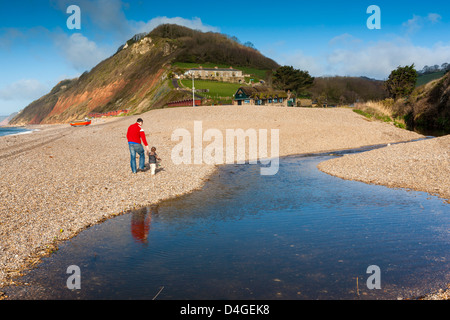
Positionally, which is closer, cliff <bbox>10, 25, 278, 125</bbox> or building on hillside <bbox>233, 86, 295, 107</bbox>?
building on hillside <bbox>233, 86, 295, 107</bbox>

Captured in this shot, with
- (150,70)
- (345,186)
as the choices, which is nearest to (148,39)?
(150,70)

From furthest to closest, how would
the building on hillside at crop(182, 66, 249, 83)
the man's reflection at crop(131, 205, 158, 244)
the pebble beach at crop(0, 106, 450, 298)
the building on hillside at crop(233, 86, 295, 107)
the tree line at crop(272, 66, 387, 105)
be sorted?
1. the building on hillside at crop(182, 66, 249, 83)
2. the tree line at crop(272, 66, 387, 105)
3. the building on hillside at crop(233, 86, 295, 107)
4. the man's reflection at crop(131, 205, 158, 244)
5. the pebble beach at crop(0, 106, 450, 298)

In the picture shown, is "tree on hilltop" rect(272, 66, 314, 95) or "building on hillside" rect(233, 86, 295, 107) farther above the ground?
"tree on hilltop" rect(272, 66, 314, 95)

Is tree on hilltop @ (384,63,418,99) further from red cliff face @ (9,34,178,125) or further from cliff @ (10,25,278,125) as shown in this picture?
cliff @ (10,25,278,125)

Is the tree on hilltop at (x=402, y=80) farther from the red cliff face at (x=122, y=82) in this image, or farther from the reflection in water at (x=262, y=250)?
the red cliff face at (x=122, y=82)

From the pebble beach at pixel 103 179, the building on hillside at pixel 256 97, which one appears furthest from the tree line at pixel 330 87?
the pebble beach at pixel 103 179

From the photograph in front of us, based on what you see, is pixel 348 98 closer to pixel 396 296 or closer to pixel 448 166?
pixel 448 166

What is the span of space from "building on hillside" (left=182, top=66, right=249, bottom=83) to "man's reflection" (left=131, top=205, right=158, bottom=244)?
348 ft

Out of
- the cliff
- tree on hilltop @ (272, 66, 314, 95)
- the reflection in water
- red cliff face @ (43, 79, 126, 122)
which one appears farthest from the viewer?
red cliff face @ (43, 79, 126, 122)

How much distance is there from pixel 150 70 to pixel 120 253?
468 feet

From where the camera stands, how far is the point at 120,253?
8359 mm

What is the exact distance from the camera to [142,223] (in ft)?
35.2

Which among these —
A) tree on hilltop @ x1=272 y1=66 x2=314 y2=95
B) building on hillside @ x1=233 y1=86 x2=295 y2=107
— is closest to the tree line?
tree on hilltop @ x1=272 y1=66 x2=314 y2=95

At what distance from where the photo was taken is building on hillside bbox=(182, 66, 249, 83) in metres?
118
